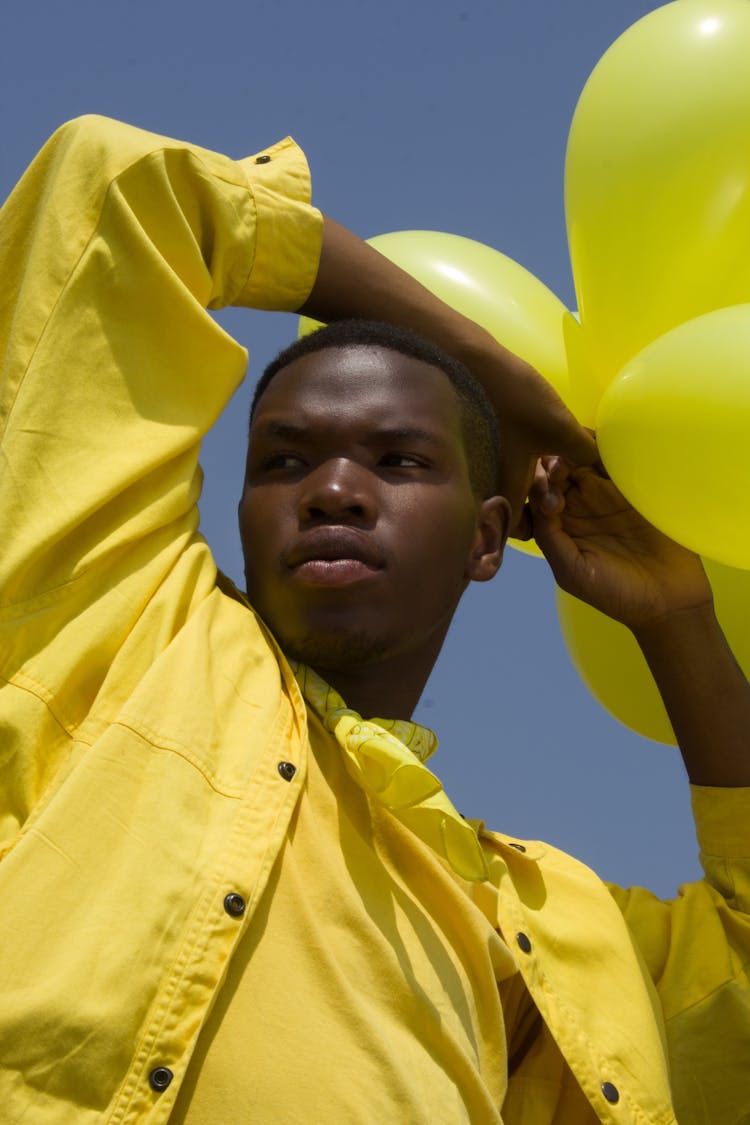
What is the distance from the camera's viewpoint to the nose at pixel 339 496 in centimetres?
222

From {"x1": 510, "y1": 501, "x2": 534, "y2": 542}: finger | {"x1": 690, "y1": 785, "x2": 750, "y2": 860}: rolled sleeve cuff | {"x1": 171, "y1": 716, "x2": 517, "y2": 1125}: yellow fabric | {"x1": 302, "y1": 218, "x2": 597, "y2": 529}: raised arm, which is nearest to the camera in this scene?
{"x1": 171, "y1": 716, "x2": 517, "y2": 1125}: yellow fabric

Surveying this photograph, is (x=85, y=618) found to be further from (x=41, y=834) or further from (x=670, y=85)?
(x=670, y=85)

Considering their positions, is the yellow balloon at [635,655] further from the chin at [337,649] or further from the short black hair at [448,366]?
the chin at [337,649]

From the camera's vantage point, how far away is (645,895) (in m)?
2.84

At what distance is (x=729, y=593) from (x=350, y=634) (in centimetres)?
107

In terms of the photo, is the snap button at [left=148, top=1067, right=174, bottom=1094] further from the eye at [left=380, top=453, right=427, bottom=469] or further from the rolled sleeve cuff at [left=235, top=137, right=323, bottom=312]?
the rolled sleeve cuff at [left=235, top=137, right=323, bottom=312]

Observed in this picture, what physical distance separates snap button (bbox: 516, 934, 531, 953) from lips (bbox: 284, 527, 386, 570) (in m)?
0.66

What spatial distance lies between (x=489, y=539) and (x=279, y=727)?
0.78 meters

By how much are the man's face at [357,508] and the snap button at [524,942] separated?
0.49m

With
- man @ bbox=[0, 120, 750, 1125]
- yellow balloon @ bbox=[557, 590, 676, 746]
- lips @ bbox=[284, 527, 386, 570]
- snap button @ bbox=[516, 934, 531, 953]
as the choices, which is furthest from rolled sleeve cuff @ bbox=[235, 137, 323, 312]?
snap button @ bbox=[516, 934, 531, 953]

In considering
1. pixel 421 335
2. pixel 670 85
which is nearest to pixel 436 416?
pixel 421 335

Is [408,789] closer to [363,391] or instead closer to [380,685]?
[380,685]

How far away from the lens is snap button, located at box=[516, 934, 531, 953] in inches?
91.3

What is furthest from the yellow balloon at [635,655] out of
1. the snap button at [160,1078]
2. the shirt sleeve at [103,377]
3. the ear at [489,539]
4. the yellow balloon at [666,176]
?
the snap button at [160,1078]
